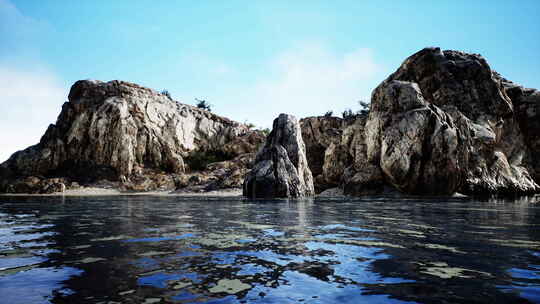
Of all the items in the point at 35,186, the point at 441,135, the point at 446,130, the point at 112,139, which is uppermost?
the point at 112,139

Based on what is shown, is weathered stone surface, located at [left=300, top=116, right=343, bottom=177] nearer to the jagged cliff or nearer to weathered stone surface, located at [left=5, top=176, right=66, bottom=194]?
the jagged cliff

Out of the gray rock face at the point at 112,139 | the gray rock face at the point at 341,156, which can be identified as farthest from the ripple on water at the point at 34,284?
the gray rock face at the point at 112,139

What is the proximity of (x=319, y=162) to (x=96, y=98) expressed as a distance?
37.8m

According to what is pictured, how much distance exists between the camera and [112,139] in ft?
181

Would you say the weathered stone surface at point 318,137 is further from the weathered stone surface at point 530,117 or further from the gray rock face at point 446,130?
the weathered stone surface at point 530,117

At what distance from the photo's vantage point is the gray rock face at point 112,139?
53.8 m

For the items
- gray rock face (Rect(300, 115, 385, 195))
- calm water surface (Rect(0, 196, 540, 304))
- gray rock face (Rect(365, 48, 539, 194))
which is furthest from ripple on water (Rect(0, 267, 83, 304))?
gray rock face (Rect(300, 115, 385, 195))

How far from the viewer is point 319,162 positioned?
55.5 metres

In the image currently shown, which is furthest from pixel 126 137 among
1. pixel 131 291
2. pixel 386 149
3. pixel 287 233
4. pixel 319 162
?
pixel 131 291

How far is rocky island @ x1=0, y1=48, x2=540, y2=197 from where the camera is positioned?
36.1 metres

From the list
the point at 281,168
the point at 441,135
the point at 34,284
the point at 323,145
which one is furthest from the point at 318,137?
the point at 34,284

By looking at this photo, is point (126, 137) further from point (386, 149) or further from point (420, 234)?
point (420, 234)

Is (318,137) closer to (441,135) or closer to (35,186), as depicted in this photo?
(441,135)

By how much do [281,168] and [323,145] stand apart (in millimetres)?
24180
